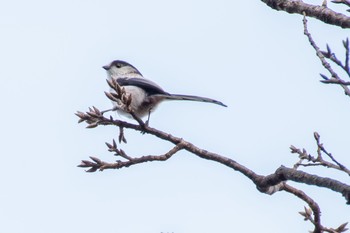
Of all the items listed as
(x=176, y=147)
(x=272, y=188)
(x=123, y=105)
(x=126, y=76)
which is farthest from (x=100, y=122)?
(x=126, y=76)

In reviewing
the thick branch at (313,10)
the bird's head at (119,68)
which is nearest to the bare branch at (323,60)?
the thick branch at (313,10)

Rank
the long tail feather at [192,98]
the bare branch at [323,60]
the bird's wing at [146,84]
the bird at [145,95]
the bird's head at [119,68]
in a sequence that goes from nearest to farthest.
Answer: the bare branch at [323,60], the long tail feather at [192,98], the bird at [145,95], the bird's wing at [146,84], the bird's head at [119,68]

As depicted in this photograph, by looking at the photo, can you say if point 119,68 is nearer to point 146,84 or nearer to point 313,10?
point 146,84

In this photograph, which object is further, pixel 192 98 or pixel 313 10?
pixel 192 98

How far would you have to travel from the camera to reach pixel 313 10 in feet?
13.3

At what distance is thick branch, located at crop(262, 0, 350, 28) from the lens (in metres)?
3.84

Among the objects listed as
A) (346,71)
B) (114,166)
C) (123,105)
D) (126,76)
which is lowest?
(126,76)

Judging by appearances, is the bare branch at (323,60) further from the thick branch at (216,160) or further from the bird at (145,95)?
the bird at (145,95)

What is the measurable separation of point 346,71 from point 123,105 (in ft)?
4.77

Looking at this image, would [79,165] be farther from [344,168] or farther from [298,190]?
[344,168]

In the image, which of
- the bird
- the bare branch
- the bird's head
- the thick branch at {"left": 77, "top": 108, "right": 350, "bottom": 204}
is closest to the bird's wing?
the bird

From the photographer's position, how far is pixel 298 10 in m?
4.21

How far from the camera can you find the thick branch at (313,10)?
3.84m

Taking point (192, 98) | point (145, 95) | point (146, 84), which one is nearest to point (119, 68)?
point (146, 84)
